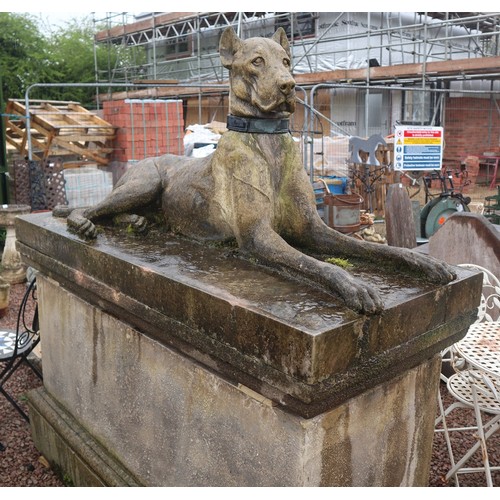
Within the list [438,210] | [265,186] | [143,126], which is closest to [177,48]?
[143,126]

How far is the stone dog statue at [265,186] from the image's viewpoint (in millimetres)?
2553

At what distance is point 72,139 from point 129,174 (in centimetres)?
780

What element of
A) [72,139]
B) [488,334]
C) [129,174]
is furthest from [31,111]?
[488,334]

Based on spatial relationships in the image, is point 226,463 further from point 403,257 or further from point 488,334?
point 488,334

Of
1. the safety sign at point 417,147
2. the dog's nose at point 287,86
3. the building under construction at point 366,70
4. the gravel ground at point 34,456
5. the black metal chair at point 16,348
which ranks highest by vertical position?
the building under construction at point 366,70

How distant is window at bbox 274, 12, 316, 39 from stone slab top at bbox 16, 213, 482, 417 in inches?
562

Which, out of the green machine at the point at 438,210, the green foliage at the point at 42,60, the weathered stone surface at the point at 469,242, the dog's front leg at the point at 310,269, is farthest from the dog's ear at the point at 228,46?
the green foliage at the point at 42,60

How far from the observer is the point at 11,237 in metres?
7.61

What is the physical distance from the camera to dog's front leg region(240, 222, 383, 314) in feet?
6.87

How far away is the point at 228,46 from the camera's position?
2699 millimetres

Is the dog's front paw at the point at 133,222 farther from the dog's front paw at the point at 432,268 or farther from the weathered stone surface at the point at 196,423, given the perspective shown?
the dog's front paw at the point at 432,268

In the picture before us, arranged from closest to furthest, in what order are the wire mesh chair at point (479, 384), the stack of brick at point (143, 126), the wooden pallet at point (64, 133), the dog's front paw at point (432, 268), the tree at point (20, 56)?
1. the dog's front paw at point (432, 268)
2. the wire mesh chair at point (479, 384)
3. the wooden pallet at point (64, 133)
4. the stack of brick at point (143, 126)
5. the tree at point (20, 56)

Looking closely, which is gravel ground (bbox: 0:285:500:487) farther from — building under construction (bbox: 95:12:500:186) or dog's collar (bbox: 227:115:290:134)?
building under construction (bbox: 95:12:500:186)

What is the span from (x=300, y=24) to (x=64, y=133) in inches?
353
